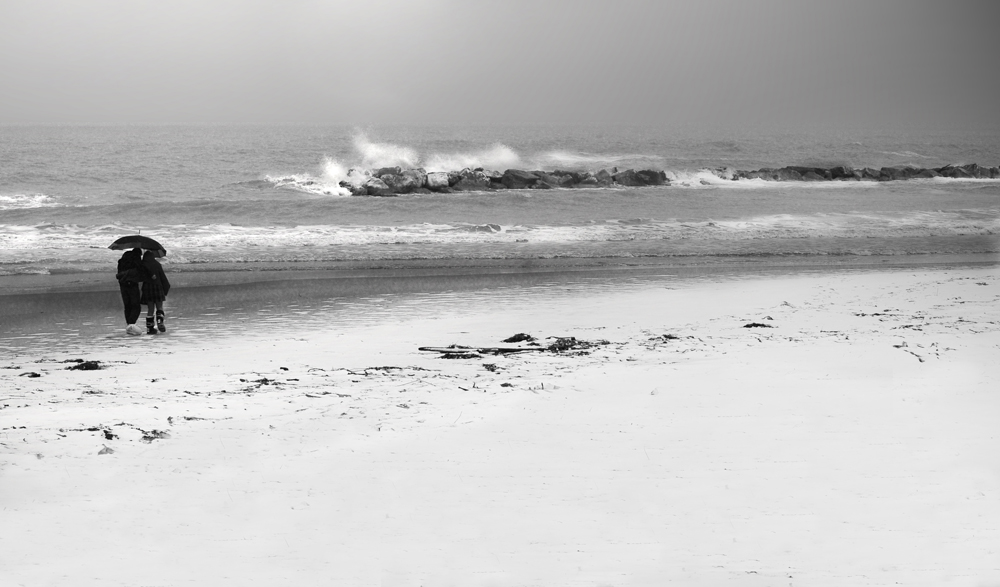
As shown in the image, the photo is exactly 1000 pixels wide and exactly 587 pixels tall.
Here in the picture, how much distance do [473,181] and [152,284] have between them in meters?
25.5

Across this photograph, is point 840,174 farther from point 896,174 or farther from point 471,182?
point 471,182

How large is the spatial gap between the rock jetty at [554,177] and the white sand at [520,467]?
2502 cm

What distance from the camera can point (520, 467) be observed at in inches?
200

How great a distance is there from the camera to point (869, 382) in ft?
21.8

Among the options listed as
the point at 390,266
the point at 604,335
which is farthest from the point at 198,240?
the point at 604,335

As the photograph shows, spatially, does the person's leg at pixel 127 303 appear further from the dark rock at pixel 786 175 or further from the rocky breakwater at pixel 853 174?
the dark rock at pixel 786 175

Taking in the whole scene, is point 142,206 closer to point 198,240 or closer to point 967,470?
point 198,240

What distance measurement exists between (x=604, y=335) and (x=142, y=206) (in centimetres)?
1974

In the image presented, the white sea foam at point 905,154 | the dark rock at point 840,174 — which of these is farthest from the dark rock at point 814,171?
the white sea foam at point 905,154

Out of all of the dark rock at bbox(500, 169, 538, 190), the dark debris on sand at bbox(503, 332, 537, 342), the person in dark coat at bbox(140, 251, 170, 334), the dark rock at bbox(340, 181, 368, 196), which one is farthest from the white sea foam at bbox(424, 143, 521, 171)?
the dark debris on sand at bbox(503, 332, 537, 342)

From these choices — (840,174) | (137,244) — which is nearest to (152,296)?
(137,244)

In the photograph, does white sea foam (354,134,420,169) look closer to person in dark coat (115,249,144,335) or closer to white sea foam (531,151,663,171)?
white sea foam (531,151,663,171)

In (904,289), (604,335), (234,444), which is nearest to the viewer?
(234,444)

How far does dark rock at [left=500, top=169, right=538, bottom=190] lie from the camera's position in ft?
115
